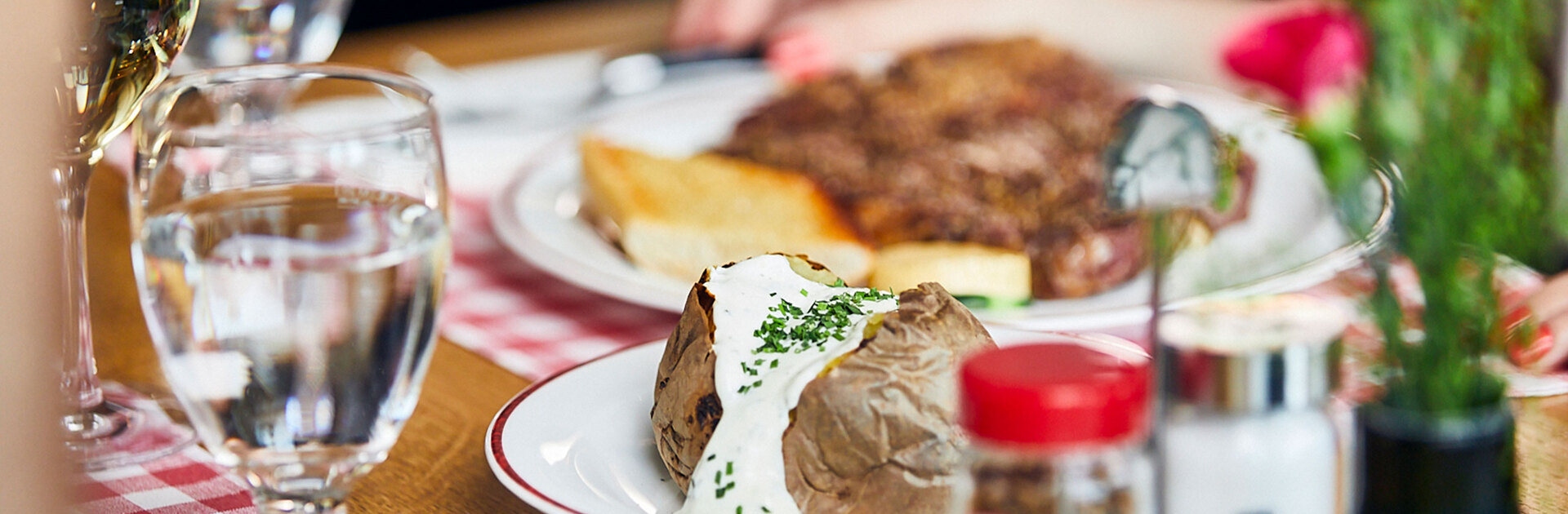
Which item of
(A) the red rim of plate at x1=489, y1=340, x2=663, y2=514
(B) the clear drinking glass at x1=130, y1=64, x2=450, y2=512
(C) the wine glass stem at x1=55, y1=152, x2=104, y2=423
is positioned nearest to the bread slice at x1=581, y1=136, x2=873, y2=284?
(A) the red rim of plate at x1=489, y1=340, x2=663, y2=514

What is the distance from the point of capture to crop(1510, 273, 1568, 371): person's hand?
762mm

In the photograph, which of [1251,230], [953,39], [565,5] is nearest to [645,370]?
[1251,230]

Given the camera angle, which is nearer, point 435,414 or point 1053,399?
point 1053,399

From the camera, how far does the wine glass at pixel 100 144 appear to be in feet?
1.79

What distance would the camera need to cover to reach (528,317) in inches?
40.3

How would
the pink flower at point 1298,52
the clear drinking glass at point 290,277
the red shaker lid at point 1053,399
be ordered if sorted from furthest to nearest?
the pink flower at point 1298,52
the clear drinking glass at point 290,277
the red shaker lid at point 1053,399

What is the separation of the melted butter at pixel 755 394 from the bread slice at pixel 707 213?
0.52 metres

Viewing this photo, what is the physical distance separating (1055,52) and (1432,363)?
1403mm

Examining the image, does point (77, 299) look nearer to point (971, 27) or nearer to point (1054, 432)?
point (1054, 432)

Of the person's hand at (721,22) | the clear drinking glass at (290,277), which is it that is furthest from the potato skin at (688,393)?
the person's hand at (721,22)

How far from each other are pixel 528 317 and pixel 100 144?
0.43 meters

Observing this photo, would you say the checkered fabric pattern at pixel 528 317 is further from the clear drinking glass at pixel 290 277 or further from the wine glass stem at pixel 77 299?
the clear drinking glass at pixel 290 277

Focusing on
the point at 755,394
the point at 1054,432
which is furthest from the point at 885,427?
the point at 1054,432

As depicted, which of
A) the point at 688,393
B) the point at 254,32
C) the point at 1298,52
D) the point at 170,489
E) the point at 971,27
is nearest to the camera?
the point at 688,393
